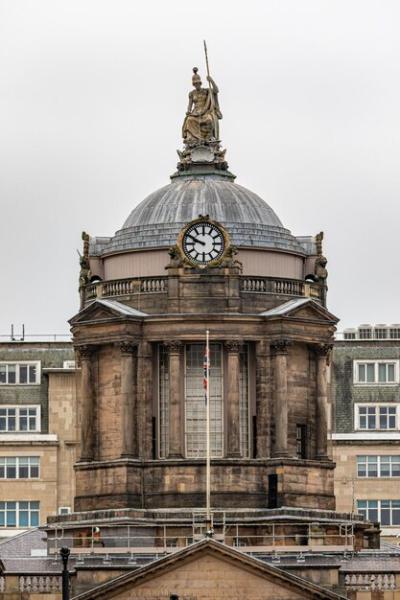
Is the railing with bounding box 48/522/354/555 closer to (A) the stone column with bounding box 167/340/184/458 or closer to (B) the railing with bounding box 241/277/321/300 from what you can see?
(A) the stone column with bounding box 167/340/184/458

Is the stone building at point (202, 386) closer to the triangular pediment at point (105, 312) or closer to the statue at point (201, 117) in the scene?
the triangular pediment at point (105, 312)

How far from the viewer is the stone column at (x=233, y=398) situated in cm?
18025

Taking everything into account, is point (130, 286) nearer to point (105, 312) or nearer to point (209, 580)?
point (105, 312)

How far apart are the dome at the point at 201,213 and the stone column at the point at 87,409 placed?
5.21m

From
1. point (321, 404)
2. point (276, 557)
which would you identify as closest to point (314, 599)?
point (276, 557)

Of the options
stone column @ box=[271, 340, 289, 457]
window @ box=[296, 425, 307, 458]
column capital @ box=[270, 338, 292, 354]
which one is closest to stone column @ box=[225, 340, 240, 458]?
column capital @ box=[270, 338, 292, 354]

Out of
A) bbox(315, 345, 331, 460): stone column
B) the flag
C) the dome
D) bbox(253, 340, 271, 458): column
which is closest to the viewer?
the flag

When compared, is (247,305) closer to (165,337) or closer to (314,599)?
(165,337)

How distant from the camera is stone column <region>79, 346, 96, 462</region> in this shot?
7190 inches

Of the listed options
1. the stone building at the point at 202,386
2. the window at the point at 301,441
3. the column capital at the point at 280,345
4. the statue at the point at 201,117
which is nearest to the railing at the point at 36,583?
the stone building at the point at 202,386

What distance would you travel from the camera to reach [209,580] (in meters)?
171

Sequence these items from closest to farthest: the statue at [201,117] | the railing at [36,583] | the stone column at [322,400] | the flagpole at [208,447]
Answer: the railing at [36,583] < the flagpole at [208,447] < the stone column at [322,400] < the statue at [201,117]

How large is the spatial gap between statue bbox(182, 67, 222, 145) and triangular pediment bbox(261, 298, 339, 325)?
9921 mm

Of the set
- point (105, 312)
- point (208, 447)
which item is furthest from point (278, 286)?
point (208, 447)
